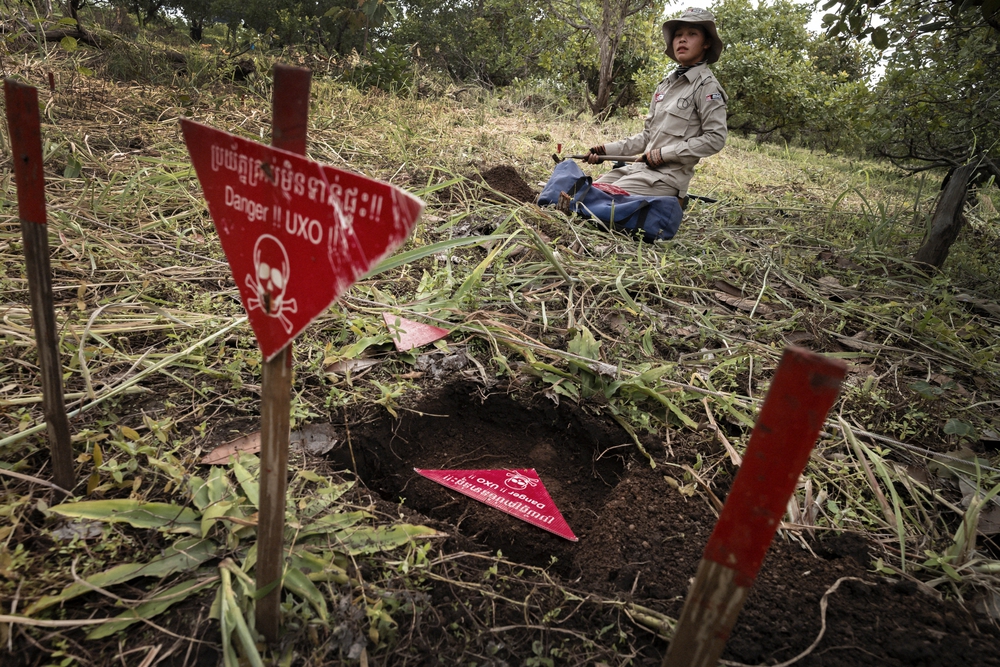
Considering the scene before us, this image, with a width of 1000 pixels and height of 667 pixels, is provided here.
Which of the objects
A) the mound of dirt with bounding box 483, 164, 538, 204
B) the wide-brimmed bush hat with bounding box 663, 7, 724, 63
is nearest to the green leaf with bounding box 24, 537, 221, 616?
the mound of dirt with bounding box 483, 164, 538, 204

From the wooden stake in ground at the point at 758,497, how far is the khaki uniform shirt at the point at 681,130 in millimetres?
3310

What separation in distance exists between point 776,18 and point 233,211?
1612 cm

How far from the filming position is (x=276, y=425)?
90cm

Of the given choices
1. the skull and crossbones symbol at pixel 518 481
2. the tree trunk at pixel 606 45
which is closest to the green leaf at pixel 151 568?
the skull and crossbones symbol at pixel 518 481

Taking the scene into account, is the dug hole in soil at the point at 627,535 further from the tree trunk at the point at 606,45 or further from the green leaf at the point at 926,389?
the tree trunk at the point at 606,45

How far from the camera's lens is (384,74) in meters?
5.99

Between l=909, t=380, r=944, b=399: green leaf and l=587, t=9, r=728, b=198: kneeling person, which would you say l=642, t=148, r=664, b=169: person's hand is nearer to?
l=587, t=9, r=728, b=198: kneeling person

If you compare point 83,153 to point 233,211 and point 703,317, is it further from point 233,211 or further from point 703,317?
point 703,317

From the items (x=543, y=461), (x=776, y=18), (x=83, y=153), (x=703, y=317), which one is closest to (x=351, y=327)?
(x=543, y=461)

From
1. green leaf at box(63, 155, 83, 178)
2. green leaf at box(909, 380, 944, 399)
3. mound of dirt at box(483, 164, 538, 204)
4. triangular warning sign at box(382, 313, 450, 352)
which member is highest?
mound of dirt at box(483, 164, 538, 204)

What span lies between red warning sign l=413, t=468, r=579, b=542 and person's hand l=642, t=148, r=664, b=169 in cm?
261

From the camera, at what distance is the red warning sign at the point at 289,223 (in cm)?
69

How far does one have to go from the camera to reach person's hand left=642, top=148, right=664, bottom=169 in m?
3.75

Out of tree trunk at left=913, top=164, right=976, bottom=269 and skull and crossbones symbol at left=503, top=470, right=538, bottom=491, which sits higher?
tree trunk at left=913, top=164, right=976, bottom=269
